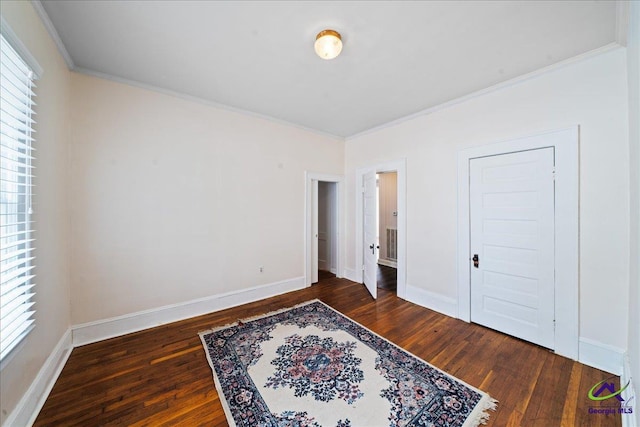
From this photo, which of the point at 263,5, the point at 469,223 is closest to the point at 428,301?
the point at 469,223

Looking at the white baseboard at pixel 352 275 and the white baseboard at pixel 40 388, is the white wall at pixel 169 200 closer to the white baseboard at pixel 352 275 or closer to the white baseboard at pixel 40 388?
the white baseboard at pixel 40 388

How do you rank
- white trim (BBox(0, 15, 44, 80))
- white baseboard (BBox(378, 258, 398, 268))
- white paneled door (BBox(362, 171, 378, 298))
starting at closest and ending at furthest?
white trim (BBox(0, 15, 44, 80))
white paneled door (BBox(362, 171, 378, 298))
white baseboard (BBox(378, 258, 398, 268))

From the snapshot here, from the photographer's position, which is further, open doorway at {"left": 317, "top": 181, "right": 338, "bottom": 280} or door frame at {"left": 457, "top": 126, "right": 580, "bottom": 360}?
open doorway at {"left": 317, "top": 181, "right": 338, "bottom": 280}

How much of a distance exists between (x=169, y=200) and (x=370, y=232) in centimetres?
298

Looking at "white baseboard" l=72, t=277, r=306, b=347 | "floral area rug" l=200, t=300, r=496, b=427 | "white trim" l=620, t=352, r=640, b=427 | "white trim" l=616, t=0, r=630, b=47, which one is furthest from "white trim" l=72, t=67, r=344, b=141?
"white trim" l=620, t=352, r=640, b=427

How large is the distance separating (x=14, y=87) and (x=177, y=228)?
1.80 m

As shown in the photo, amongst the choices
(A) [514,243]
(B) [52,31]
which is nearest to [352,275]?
(A) [514,243]

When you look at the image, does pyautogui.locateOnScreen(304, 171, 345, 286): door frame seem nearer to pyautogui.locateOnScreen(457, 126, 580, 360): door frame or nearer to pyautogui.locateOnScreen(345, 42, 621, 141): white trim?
pyautogui.locateOnScreen(345, 42, 621, 141): white trim

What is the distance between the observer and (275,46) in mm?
2064

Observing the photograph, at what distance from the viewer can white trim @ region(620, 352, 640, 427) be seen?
1404mm

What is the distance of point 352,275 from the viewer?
4578 mm

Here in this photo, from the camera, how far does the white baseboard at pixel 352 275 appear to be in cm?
443

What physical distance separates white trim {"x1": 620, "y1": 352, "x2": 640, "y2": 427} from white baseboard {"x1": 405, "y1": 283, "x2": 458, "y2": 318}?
1322mm

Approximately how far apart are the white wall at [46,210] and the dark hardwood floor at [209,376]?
0.37 m
